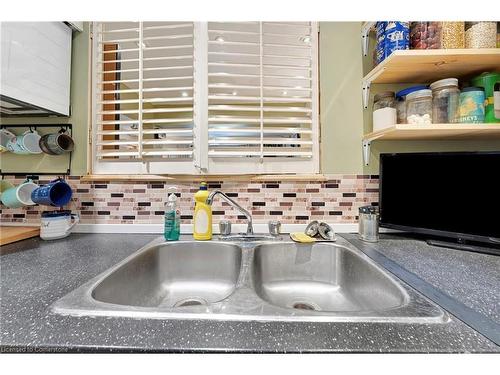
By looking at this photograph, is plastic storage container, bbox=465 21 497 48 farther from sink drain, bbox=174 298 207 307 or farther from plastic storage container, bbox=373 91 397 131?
sink drain, bbox=174 298 207 307

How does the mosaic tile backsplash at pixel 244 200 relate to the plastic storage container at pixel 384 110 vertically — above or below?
below

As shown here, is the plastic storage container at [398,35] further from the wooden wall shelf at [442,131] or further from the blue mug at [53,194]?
the blue mug at [53,194]

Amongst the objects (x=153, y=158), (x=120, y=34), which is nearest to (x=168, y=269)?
(x=153, y=158)

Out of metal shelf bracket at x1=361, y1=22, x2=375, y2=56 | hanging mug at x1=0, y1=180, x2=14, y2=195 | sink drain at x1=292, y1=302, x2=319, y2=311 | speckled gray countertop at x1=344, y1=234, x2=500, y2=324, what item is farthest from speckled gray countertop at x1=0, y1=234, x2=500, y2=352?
metal shelf bracket at x1=361, y1=22, x2=375, y2=56

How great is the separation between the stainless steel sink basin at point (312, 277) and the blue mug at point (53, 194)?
3.16 feet

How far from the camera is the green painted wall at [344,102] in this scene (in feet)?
3.91

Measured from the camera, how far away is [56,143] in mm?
1143

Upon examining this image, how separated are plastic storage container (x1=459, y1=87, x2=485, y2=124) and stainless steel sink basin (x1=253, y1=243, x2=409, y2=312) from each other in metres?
0.72

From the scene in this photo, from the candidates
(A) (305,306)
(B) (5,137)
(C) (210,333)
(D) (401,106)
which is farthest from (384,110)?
(B) (5,137)

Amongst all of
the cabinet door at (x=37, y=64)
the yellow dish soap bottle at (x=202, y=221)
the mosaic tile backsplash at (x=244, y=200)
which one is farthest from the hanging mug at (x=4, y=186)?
the yellow dish soap bottle at (x=202, y=221)

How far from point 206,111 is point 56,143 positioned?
2.50ft

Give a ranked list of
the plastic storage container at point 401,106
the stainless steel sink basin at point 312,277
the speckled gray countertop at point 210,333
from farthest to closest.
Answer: the plastic storage container at point 401,106
the stainless steel sink basin at point 312,277
the speckled gray countertop at point 210,333

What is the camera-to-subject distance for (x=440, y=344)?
15.2 inches

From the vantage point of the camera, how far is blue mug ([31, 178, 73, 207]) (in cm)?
104
